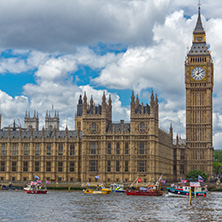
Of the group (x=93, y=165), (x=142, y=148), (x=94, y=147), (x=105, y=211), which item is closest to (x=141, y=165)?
(x=142, y=148)

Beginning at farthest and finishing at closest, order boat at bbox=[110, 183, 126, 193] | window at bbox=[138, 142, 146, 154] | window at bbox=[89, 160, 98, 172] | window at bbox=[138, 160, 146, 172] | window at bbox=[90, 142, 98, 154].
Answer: window at bbox=[89, 160, 98, 172]
window at bbox=[90, 142, 98, 154]
window at bbox=[138, 142, 146, 154]
window at bbox=[138, 160, 146, 172]
boat at bbox=[110, 183, 126, 193]

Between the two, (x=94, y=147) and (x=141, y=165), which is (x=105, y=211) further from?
(x=94, y=147)

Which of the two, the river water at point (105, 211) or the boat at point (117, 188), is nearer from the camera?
the river water at point (105, 211)

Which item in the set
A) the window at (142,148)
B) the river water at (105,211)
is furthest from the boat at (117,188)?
the river water at (105,211)

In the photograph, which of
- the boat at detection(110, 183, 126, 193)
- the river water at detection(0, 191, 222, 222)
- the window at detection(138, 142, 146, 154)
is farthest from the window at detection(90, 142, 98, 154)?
the river water at detection(0, 191, 222, 222)

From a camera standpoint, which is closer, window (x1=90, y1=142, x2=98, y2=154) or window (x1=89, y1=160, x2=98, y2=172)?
window (x1=90, y1=142, x2=98, y2=154)

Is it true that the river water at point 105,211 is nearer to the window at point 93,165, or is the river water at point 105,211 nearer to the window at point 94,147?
the window at point 93,165

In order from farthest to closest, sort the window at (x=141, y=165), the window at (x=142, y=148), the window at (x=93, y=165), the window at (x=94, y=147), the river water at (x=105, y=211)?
the window at (x=93, y=165)
the window at (x=94, y=147)
the window at (x=142, y=148)
the window at (x=141, y=165)
the river water at (x=105, y=211)

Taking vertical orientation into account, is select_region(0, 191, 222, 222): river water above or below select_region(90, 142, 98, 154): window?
below

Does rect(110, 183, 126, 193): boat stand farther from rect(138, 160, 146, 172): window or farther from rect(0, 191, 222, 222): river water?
rect(0, 191, 222, 222): river water

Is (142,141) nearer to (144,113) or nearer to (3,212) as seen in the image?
(144,113)

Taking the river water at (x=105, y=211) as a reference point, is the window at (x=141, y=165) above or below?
above

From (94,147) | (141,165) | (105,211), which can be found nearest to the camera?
(105,211)

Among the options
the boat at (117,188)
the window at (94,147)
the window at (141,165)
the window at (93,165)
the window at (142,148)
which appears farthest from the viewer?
the window at (93,165)
